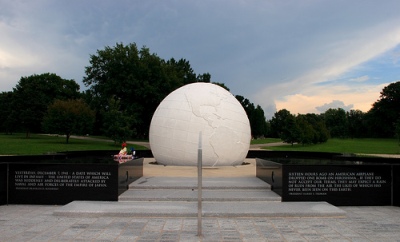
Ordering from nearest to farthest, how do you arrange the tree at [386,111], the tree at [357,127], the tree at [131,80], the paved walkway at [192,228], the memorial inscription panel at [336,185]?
the paved walkway at [192,228] → the memorial inscription panel at [336,185] → the tree at [131,80] → the tree at [386,111] → the tree at [357,127]

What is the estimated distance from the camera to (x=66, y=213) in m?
→ 8.73

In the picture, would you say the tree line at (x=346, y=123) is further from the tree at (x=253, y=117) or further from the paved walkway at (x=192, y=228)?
the paved walkway at (x=192, y=228)

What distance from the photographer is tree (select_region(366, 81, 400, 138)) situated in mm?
74875

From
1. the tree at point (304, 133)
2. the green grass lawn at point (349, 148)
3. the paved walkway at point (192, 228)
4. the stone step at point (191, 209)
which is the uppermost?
the tree at point (304, 133)

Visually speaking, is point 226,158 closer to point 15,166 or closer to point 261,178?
point 261,178

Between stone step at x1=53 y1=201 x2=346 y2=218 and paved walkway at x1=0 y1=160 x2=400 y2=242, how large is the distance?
14cm

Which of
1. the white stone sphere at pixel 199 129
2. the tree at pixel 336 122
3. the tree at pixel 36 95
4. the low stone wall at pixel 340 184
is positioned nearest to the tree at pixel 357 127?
the tree at pixel 336 122

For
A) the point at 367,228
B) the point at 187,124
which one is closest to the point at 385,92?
the point at 187,124

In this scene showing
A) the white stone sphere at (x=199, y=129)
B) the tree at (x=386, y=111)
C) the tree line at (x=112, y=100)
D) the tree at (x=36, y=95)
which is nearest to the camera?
the white stone sphere at (x=199, y=129)

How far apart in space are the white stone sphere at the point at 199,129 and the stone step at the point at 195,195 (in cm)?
575

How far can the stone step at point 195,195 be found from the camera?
10.2 m

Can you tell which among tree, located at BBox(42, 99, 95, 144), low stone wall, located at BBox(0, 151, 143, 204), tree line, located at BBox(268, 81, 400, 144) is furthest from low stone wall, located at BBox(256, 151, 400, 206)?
tree, located at BBox(42, 99, 95, 144)

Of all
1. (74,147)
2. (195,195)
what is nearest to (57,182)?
(195,195)

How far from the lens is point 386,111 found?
247 ft
